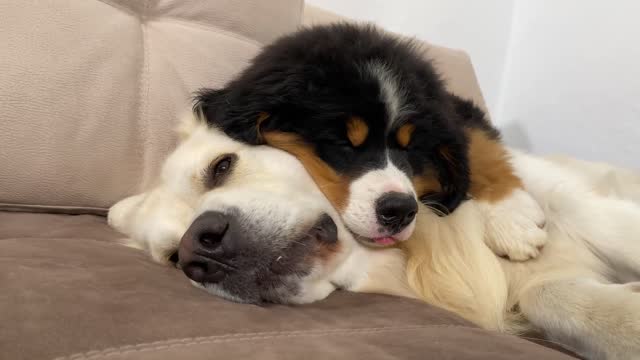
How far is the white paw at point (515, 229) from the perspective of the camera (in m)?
1.10

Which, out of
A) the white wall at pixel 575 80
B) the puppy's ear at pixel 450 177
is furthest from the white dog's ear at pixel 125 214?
the white wall at pixel 575 80

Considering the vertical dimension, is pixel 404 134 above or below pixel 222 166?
above

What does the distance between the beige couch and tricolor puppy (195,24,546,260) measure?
203 mm

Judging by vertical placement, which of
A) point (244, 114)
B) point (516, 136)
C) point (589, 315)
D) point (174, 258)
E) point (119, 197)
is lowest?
point (516, 136)

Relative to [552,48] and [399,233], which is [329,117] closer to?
[399,233]

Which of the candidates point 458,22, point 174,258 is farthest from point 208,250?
point 458,22

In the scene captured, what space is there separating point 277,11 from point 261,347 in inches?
46.9

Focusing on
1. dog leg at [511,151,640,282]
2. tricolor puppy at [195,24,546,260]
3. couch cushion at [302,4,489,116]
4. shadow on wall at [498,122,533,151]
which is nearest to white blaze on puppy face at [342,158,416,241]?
tricolor puppy at [195,24,546,260]

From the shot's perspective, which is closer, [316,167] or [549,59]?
[316,167]

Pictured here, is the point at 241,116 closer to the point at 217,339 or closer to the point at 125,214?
the point at 125,214

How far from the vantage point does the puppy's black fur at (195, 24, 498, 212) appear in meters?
1.05

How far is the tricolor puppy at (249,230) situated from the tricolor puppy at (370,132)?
4cm

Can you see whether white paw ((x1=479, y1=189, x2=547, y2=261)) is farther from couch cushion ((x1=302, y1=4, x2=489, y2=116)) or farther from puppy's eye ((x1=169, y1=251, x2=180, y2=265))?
couch cushion ((x1=302, y1=4, x2=489, y2=116))

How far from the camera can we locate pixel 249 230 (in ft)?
2.82
